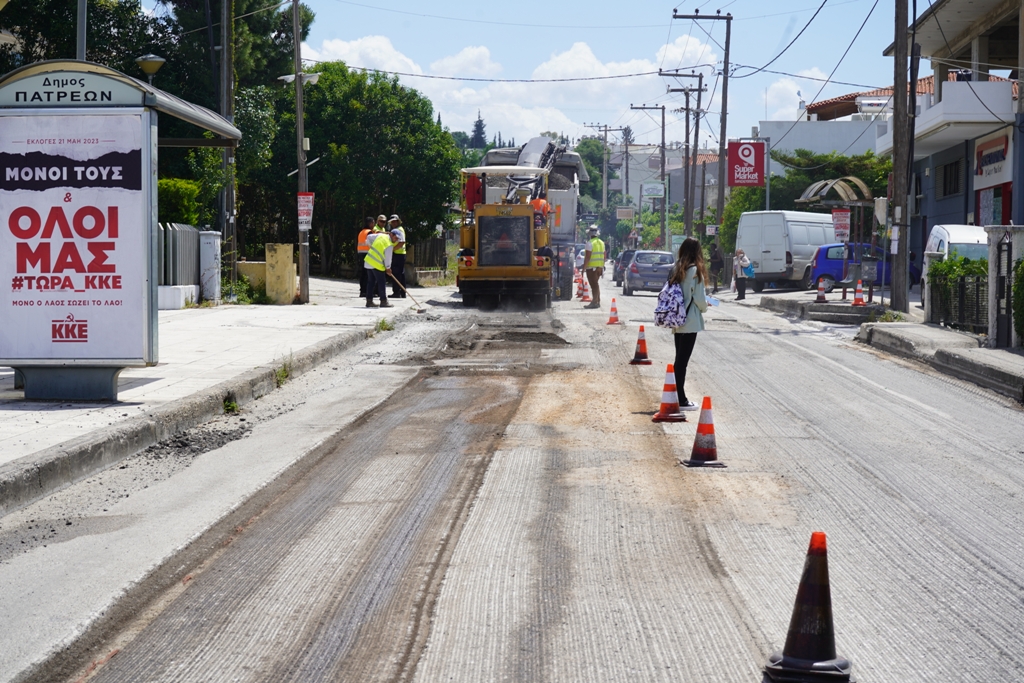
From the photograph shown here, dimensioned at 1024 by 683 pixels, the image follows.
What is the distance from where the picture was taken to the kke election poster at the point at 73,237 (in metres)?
9.74

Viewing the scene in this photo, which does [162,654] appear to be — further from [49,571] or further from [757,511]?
[757,511]

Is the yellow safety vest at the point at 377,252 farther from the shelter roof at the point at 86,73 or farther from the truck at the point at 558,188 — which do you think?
the shelter roof at the point at 86,73

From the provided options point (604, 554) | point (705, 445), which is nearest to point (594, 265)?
point (705, 445)

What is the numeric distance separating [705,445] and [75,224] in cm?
585

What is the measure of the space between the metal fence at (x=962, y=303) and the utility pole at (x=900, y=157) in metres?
2.22

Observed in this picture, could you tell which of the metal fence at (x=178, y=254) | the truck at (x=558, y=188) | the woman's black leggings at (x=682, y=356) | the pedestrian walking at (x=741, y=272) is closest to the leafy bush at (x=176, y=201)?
the metal fence at (x=178, y=254)

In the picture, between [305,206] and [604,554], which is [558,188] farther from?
[604,554]

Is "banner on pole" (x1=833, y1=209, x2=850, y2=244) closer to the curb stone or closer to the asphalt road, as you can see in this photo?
the asphalt road

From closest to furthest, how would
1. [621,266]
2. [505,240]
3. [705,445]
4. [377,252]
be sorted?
[705,445], [377,252], [505,240], [621,266]

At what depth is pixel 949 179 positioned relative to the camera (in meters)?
38.6

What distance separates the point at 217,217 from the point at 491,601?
2624 cm

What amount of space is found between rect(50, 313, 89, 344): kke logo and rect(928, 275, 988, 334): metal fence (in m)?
13.9

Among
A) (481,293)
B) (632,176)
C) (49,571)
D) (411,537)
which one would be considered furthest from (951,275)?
(632,176)

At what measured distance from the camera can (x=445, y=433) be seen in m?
9.30
